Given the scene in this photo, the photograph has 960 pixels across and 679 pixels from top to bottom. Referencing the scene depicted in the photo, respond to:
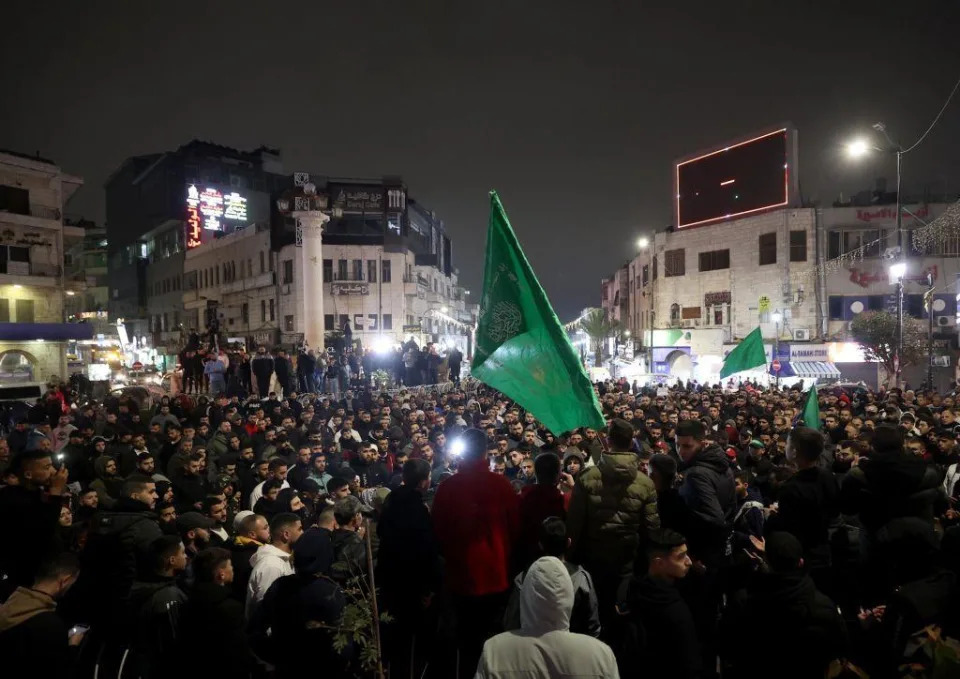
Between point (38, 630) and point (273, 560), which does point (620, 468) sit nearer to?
point (273, 560)

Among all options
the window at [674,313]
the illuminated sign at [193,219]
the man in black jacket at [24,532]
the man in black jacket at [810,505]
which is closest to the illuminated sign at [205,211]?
the illuminated sign at [193,219]

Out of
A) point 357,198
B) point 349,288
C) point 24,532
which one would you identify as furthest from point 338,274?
point 24,532

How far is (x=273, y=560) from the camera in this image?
4688mm

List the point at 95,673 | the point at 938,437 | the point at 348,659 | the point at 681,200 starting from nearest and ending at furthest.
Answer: the point at 348,659
the point at 95,673
the point at 938,437
the point at 681,200

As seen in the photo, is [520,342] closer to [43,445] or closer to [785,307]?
[43,445]

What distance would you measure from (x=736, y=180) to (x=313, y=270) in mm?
26711

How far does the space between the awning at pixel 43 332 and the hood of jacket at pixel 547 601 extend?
133 feet

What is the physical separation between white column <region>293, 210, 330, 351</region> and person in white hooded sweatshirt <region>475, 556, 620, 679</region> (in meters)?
31.9

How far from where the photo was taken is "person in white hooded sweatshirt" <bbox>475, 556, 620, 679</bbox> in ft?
8.92

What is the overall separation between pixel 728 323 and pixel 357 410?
96.6 feet

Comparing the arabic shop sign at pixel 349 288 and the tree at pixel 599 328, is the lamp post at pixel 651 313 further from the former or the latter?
the arabic shop sign at pixel 349 288

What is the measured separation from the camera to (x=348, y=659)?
4164 mm

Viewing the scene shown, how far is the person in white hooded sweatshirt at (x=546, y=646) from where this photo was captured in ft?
8.92

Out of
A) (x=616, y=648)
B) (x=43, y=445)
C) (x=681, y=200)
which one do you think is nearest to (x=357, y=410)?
(x=43, y=445)
